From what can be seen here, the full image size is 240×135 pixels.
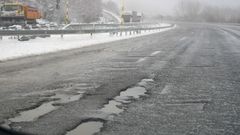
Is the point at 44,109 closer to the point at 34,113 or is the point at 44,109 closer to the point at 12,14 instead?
the point at 34,113

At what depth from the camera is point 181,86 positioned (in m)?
8.49

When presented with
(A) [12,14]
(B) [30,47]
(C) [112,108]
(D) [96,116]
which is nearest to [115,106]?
(C) [112,108]

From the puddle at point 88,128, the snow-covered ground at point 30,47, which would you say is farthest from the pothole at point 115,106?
the snow-covered ground at point 30,47

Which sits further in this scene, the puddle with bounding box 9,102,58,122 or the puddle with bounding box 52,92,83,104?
the puddle with bounding box 52,92,83,104

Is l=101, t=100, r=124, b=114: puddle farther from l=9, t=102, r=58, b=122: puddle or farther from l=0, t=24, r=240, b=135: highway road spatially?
l=9, t=102, r=58, b=122: puddle

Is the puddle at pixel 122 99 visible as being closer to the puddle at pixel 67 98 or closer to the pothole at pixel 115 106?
the pothole at pixel 115 106

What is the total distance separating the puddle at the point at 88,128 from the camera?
512 centimetres

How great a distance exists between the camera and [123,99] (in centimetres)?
721

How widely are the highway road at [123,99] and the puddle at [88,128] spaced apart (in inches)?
0.5

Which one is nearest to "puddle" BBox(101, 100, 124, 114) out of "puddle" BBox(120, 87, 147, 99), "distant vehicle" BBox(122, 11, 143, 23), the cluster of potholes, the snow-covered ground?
the cluster of potholes

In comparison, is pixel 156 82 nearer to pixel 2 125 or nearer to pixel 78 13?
pixel 2 125

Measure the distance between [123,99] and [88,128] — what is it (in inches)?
75.9

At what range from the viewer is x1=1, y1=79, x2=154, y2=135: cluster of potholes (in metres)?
5.36

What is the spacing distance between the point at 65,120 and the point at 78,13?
71793mm
